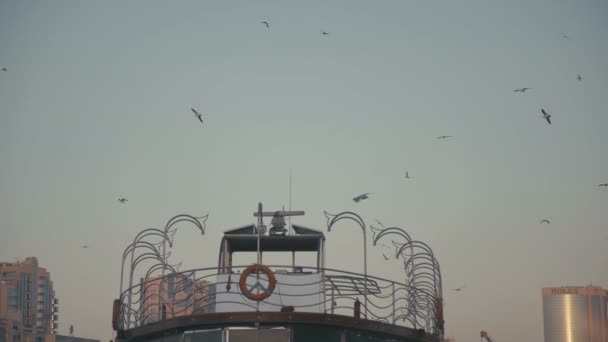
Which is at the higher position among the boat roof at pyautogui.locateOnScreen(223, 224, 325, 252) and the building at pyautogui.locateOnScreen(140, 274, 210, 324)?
the boat roof at pyautogui.locateOnScreen(223, 224, 325, 252)

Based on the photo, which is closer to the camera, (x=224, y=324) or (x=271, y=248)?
(x=224, y=324)

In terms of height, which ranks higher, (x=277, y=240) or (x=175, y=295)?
(x=277, y=240)

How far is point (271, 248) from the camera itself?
108 feet

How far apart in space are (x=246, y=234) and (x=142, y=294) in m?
5.49

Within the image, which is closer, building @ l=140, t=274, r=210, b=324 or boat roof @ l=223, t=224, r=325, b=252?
building @ l=140, t=274, r=210, b=324

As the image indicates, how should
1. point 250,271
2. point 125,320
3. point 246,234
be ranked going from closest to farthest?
point 250,271 < point 125,320 < point 246,234

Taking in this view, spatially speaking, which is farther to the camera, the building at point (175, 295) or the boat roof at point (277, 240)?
the boat roof at point (277, 240)

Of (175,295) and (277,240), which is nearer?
(175,295)

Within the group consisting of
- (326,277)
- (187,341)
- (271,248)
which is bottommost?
(187,341)

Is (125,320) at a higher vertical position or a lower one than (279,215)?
lower

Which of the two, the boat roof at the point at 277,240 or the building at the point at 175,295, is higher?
the boat roof at the point at 277,240

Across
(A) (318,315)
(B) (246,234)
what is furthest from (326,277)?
(B) (246,234)

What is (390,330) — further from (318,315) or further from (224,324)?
(224,324)

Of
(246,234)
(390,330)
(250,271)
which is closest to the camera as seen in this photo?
(250,271)
